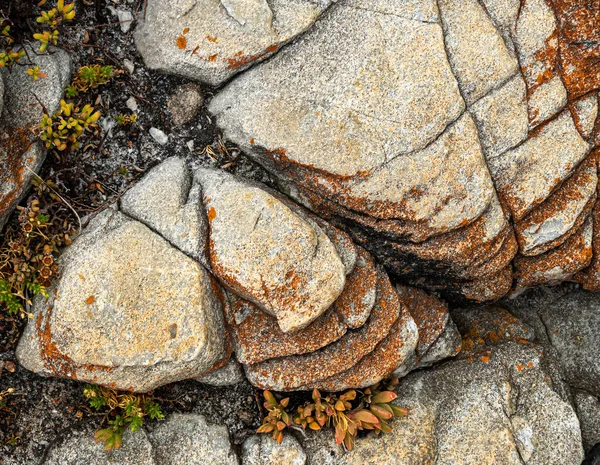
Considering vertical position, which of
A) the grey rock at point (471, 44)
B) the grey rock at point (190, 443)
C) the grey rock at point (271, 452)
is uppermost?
the grey rock at point (471, 44)

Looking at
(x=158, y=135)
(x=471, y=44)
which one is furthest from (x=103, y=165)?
(x=471, y=44)

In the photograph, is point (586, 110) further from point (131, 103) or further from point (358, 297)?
point (131, 103)

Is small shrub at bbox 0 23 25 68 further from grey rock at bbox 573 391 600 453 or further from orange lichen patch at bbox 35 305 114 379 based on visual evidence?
grey rock at bbox 573 391 600 453

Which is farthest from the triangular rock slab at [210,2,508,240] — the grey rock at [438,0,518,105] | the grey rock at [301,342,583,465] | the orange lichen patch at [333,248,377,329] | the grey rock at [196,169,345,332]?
the grey rock at [301,342,583,465]

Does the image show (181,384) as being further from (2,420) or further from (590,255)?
(590,255)

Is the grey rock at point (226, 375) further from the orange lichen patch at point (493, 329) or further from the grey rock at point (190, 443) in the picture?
the orange lichen patch at point (493, 329)

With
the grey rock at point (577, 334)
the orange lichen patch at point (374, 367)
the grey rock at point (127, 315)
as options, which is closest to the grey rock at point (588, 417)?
the grey rock at point (577, 334)

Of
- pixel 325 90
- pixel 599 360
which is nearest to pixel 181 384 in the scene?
pixel 325 90
